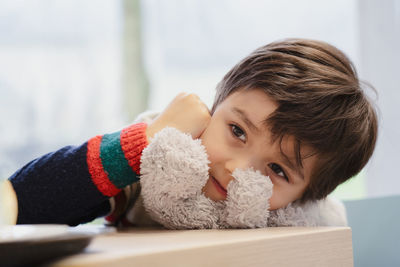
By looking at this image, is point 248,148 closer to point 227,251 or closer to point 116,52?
point 227,251

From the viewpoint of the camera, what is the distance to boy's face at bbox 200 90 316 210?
654 millimetres

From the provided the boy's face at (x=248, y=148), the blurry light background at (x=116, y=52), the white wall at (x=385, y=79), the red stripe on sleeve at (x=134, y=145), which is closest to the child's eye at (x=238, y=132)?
the boy's face at (x=248, y=148)

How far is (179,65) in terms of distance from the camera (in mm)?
2074

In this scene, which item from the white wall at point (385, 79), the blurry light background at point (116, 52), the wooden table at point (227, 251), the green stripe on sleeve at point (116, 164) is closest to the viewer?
the wooden table at point (227, 251)

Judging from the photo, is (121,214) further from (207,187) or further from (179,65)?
(179,65)

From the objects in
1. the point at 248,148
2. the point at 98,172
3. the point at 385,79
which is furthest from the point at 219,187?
the point at 385,79

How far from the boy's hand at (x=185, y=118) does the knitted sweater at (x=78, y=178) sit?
35 millimetres

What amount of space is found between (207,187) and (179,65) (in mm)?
1465

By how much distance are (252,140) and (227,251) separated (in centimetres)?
27

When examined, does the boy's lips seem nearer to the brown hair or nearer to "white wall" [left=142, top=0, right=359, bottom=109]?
the brown hair

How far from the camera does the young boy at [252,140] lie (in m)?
0.64

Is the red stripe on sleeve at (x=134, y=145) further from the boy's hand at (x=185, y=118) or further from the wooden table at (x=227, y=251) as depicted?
the wooden table at (x=227, y=251)

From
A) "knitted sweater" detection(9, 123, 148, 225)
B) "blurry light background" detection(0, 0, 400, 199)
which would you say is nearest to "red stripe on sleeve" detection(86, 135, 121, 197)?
"knitted sweater" detection(9, 123, 148, 225)

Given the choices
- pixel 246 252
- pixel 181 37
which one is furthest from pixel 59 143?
pixel 246 252
